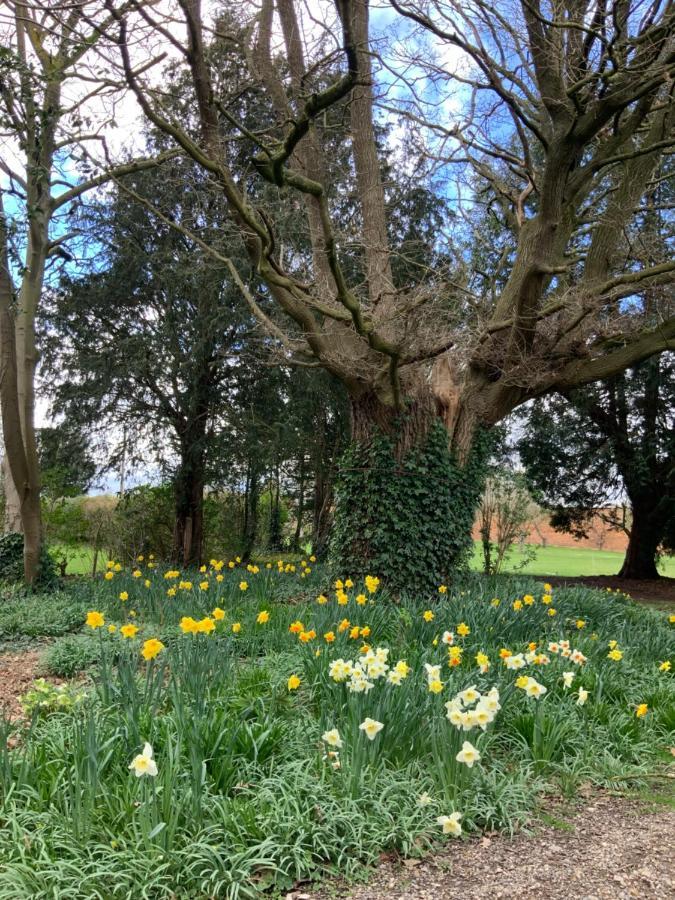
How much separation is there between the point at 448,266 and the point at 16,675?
17.0ft

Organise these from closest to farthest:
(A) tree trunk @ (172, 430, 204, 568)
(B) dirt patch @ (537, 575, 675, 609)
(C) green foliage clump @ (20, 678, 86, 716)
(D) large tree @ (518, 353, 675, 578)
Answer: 1. (C) green foliage clump @ (20, 678, 86, 716)
2. (A) tree trunk @ (172, 430, 204, 568)
3. (B) dirt patch @ (537, 575, 675, 609)
4. (D) large tree @ (518, 353, 675, 578)

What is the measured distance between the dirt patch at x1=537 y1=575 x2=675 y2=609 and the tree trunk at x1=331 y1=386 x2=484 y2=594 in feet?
16.1

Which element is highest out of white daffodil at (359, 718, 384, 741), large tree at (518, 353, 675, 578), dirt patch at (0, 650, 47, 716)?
large tree at (518, 353, 675, 578)

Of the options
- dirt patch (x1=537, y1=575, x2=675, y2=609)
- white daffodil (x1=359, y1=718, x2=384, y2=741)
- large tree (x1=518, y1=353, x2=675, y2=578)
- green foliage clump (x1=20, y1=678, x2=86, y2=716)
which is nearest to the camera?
white daffodil (x1=359, y1=718, x2=384, y2=741)

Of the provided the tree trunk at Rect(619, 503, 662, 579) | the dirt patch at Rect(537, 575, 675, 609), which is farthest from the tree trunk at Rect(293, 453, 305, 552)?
the tree trunk at Rect(619, 503, 662, 579)

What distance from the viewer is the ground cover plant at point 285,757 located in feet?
6.78

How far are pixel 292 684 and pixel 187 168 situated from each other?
9801mm

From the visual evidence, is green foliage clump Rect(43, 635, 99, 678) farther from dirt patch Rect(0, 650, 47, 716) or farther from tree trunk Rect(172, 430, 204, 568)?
tree trunk Rect(172, 430, 204, 568)

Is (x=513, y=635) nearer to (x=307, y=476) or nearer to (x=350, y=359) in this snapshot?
(x=350, y=359)

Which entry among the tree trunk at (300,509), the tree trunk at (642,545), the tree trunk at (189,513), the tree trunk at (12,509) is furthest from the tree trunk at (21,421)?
the tree trunk at (642,545)

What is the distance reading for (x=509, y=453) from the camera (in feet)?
47.3

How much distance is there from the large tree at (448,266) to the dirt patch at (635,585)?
5164mm

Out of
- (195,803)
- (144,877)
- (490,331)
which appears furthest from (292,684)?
(490,331)

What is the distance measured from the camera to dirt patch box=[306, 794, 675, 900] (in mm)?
2131
